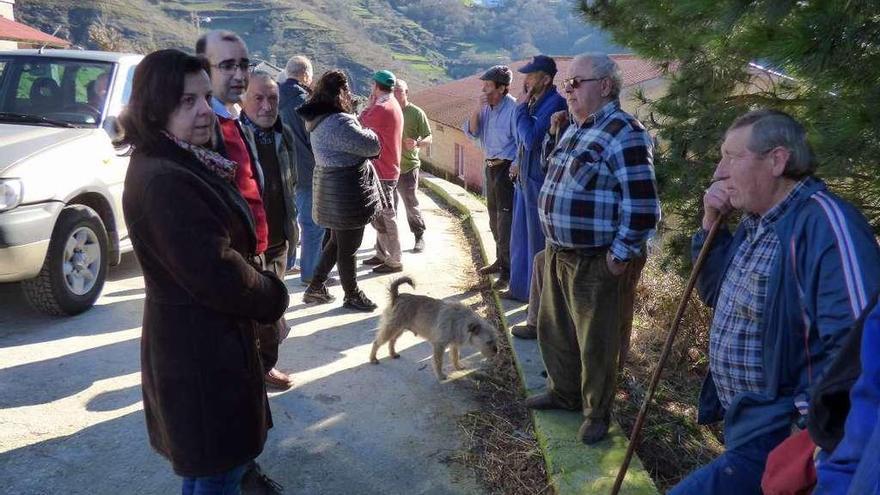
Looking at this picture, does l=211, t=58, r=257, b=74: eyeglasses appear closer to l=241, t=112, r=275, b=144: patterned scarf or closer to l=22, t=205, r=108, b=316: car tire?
l=241, t=112, r=275, b=144: patterned scarf

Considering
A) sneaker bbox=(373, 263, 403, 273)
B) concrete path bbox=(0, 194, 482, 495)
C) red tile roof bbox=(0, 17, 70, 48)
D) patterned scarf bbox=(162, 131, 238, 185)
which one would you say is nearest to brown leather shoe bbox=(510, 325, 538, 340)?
concrete path bbox=(0, 194, 482, 495)

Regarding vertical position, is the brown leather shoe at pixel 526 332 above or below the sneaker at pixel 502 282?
above

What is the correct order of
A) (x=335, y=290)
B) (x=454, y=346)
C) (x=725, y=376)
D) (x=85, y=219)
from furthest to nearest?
(x=335, y=290), (x=85, y=219), (x=454, y=346), (x=725, y=376)

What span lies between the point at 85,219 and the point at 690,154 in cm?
459

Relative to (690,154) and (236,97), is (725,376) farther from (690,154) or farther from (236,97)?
(236,97)

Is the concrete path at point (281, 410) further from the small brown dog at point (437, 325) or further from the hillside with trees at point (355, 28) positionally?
the hillside with trees at point (355, 28)

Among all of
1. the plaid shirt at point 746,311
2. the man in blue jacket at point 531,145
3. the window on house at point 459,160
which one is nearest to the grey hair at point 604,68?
the plaid shirt at point 746,311

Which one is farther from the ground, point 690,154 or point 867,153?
point 867,153

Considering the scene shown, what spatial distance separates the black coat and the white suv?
9.16 feet

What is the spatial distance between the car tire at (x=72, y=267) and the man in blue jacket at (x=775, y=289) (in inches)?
185

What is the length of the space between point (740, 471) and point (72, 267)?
4988 mm

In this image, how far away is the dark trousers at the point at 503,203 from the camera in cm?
601

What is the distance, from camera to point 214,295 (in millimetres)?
2039

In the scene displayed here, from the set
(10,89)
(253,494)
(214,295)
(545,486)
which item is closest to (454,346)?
(545,486)
